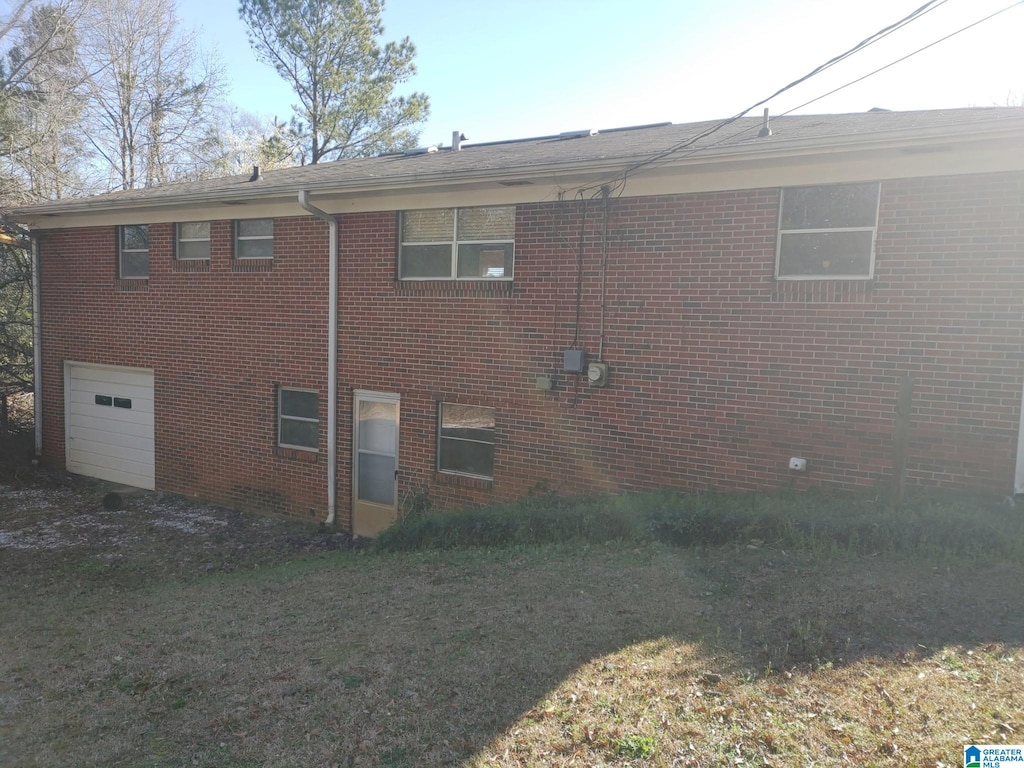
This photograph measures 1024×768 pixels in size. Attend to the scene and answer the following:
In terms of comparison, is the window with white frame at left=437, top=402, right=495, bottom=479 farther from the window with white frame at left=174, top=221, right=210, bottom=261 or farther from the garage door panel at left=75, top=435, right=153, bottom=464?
the garage door panel at left=75, top=435, right=153, bottom=464

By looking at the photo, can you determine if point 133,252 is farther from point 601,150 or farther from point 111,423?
point 601,150

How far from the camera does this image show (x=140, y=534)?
414 inches

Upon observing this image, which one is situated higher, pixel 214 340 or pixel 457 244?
pixel 457 244

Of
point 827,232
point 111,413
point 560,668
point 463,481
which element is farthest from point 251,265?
point 560,668

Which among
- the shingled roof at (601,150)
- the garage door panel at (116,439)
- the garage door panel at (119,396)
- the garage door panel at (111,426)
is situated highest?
the shingled roof at (601,150)

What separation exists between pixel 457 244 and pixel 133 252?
23.4 feet

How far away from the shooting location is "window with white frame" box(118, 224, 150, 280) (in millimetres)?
12945

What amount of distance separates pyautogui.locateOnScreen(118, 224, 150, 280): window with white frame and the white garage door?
1.80m

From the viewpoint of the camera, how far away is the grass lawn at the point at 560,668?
3684mm

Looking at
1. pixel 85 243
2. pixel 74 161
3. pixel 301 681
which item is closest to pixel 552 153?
pixel 301 681

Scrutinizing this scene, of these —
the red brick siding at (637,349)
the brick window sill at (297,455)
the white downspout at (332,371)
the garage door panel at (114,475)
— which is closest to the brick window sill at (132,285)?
the red brick siding at (637,349)

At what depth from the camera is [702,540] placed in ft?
22.1

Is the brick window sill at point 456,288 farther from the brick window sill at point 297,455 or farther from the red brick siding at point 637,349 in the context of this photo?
the brick window sill at point 297,455

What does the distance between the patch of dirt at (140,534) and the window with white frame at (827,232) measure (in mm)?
6977
